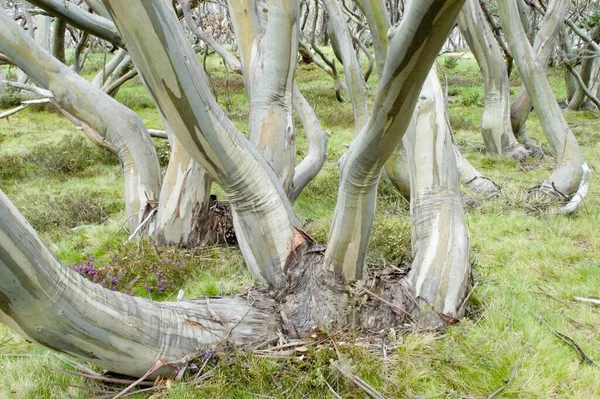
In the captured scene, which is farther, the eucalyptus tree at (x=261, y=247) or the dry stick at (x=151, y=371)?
the dry stick at (x=151, y=371)

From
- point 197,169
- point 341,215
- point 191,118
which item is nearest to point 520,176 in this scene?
point 197,169

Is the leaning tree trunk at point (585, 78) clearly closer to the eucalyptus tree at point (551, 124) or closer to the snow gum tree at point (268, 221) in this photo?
the eucalyptus tree at point (551, 124)

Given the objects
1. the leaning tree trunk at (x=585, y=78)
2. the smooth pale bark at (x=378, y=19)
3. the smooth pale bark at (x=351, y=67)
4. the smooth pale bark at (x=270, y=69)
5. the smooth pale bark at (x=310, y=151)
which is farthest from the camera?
the leaning tree trunk at (x=585, y=78)

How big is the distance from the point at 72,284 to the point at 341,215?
4.33 feet

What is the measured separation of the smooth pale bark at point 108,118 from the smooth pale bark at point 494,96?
18.9 feet

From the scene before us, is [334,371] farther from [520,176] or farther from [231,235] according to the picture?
[520,176]

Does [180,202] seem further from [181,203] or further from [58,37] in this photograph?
[58,37]

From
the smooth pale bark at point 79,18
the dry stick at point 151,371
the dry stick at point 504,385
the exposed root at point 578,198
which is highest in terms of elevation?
the smooth pale bark at point 79,18

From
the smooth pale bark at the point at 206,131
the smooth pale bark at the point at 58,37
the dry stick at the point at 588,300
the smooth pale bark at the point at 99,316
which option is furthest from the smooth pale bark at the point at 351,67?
the smooth pale bark at the point at 58,37

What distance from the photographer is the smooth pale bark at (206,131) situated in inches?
76.0

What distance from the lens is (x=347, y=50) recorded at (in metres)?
6.44

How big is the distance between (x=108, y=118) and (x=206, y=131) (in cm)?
290

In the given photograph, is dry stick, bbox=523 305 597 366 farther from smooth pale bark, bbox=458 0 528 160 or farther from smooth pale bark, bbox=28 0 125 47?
smooth pale bark, bbox=458 0 528 160

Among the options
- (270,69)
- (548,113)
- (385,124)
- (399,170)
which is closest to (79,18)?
(270,69)
